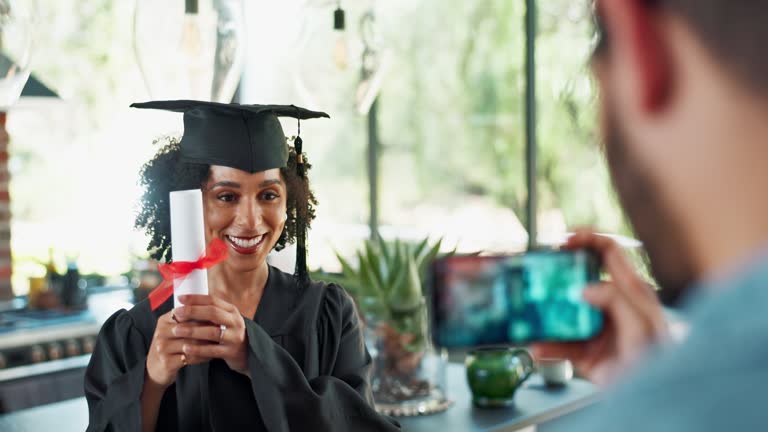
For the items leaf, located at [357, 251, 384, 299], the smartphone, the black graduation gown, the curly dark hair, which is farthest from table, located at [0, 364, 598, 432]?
the smartphone

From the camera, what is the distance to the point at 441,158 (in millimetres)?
5398

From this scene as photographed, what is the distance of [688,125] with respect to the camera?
0.42 metres

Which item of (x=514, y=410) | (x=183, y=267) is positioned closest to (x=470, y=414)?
(x=514, y=410)

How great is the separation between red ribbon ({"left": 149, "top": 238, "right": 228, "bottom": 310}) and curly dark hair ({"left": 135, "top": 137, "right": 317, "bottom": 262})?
16 centimetres

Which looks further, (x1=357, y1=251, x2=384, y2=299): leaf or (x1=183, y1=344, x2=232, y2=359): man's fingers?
(x1=357, y1=251, x2=384, y2=299): leaf

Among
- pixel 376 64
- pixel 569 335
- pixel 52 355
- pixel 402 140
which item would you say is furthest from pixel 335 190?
pixel 569 335

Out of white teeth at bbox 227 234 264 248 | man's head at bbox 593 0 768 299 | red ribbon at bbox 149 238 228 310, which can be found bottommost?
red ribbon at bbox 149 238 228 310

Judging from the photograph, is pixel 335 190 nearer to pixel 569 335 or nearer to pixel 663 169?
pixel 569 335

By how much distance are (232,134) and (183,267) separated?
312 millimetres

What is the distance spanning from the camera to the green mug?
2.22 metres

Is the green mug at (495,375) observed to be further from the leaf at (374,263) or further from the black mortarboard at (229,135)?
the black mortarboard at (229,135)

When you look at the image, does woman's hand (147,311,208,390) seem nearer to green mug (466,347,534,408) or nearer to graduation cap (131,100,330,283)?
graduation cap (131,100,330,283)

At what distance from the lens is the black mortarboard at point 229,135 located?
1535mm

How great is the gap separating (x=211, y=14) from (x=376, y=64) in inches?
35.3
